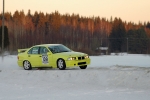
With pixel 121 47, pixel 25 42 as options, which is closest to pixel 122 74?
pixel 121 47

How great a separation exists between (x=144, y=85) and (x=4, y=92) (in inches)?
227

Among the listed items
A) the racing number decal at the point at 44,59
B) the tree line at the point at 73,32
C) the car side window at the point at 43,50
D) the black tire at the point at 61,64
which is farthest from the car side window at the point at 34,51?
the tree line at the point at 73,32

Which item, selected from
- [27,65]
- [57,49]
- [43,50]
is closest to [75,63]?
[57,49]

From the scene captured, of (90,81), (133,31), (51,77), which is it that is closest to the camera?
(90,81)

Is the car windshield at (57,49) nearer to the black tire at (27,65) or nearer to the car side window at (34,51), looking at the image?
the car side window at (34,51)

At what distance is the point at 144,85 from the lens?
15305 millimetres

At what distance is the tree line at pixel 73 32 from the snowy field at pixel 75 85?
6400cm

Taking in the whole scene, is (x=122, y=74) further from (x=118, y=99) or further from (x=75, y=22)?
(x=75, y=22)

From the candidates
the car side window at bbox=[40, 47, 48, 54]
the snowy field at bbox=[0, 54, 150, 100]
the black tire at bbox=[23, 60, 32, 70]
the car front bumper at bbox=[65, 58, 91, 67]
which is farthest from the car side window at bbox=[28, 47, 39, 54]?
the car front bumper at bbox=[65, 58, 91, 67]

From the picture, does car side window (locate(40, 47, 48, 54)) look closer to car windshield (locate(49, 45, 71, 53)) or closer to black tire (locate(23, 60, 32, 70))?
car windshield (locate(49, 45, 71, 53))

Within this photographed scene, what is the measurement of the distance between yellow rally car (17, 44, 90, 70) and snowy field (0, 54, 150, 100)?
1531 mm

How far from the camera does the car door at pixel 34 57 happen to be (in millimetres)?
20859

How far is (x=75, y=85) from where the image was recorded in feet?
52.1

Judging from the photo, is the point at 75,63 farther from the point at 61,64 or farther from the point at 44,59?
the point at 44,59
